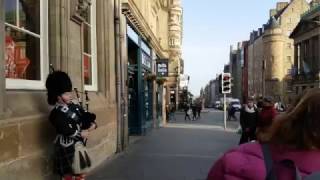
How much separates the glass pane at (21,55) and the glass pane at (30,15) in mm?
136

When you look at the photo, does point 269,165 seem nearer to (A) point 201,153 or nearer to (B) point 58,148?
(B) point 58,148

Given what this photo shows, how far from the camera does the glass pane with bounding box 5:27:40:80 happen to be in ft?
25.6

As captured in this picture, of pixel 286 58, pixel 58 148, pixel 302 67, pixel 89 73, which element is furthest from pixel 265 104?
pixel 286 58

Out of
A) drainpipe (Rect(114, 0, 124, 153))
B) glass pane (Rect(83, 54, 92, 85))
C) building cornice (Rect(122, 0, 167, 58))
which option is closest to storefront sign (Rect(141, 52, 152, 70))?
building cornice (Rect(122, 0, 167, 58))

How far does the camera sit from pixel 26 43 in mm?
8500

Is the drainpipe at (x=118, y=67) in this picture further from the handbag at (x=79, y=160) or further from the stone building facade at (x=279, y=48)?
the stone building facade at (x=279, y=48)

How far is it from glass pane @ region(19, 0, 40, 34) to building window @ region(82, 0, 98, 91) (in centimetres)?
358

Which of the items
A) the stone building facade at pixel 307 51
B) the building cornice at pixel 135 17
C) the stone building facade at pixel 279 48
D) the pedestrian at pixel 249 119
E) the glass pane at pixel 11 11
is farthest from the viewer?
the stone building facade at pixel 279 48

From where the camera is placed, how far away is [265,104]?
13.1m

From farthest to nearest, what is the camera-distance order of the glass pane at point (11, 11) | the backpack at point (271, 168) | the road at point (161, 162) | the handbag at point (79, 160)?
the road at point (161, 162) < the glass pane at point (11, 11) < the handbag at point (79, 160) < the backpack at point (271, 168)

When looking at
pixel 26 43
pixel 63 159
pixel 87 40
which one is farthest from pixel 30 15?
pixel 87 40

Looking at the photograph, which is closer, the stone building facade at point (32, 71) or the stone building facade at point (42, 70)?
A: the stone building facade at point (32, 71)

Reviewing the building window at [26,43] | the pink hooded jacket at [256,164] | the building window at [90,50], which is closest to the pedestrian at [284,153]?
the pink hooded jacket at [256,164]

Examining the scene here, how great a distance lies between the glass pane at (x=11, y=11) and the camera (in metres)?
7.77
